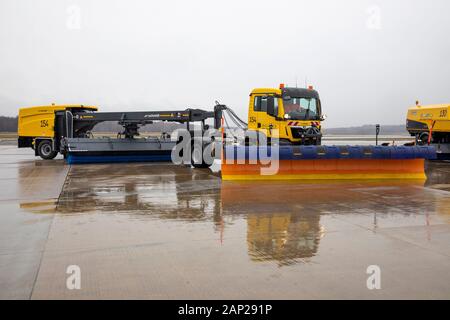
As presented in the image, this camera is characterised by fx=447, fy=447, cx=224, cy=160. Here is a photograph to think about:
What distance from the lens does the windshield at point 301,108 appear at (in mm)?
12980

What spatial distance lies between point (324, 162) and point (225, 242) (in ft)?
→ 22.6

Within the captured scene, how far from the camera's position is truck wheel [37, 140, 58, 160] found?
773 inches

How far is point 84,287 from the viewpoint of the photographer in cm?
401

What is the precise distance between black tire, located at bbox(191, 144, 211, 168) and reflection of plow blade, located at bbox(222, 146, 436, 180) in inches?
155

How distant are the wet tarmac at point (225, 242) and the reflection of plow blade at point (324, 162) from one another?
1485 millimetres

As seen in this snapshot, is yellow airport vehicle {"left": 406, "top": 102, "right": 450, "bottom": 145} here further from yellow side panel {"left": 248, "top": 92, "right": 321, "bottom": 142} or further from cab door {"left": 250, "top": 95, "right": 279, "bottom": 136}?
cab door {"left": 250, "top": 95, "right": 279, "bottom": 136}

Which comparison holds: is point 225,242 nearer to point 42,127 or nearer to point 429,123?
point 429,123

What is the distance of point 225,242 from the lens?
18.1ft

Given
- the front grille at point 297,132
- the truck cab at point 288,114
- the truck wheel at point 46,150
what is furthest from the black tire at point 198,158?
the truck wheel at point 46,150

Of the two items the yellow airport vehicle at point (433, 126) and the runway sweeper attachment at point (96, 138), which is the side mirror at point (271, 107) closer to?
the runway sweeper attachment at point (96, 138)
